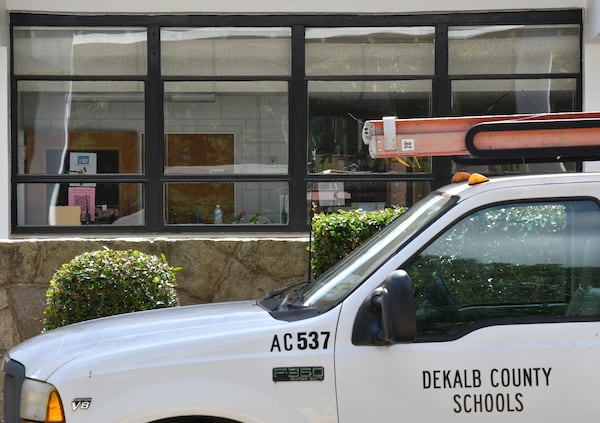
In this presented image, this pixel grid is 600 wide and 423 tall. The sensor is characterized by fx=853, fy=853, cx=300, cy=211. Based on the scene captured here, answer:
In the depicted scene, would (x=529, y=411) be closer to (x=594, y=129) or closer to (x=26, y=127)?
(x=594, y=129)

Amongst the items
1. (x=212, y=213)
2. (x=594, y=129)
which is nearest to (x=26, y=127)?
(x=212, y=213)

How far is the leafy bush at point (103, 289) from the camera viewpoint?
22.5 ft

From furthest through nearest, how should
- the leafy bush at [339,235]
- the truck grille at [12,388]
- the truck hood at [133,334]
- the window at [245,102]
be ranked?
the window at [245,102] < the leafy bush at [339,235] < the truck grille at [12,388] < the truck hood at [133,334]

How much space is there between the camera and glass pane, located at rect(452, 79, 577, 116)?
31.7ft

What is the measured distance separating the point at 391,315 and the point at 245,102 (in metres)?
6.60

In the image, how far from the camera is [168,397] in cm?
357

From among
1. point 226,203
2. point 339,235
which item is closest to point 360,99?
point 226,203

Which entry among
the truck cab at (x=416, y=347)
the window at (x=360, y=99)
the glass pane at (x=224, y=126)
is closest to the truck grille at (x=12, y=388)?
the truck cab at (x=416, y=347)

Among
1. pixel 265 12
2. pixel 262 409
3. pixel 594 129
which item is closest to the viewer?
pixel 262 409

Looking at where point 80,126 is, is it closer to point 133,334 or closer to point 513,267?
point 133,334

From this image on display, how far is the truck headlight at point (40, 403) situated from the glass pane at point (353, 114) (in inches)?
244

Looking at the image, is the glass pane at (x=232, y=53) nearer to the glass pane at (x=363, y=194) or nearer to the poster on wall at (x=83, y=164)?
the poster on wall at (x=83, y=164)

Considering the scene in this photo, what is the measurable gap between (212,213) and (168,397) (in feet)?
20.2

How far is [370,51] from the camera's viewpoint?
9.69 meters
